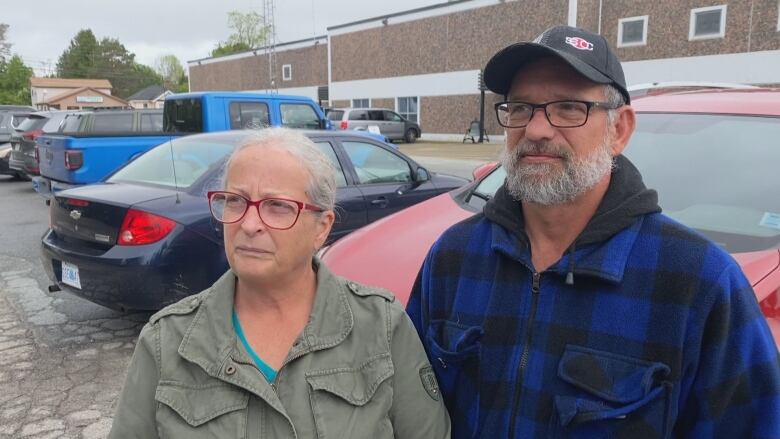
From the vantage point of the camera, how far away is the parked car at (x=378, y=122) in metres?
25.5

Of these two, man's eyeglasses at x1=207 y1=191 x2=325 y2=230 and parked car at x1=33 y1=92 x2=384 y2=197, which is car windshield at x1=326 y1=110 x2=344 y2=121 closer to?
parked car at x1=33 y1=92 x2=384 y2=197

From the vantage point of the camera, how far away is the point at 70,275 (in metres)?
4.26

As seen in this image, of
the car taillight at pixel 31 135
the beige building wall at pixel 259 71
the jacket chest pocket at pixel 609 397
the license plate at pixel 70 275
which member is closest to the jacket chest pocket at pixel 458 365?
the jacket chest pocket at pixel 609 397

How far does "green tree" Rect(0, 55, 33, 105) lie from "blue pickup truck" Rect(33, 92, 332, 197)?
63.4m

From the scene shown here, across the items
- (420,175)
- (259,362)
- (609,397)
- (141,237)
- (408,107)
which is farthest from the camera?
(408,107)

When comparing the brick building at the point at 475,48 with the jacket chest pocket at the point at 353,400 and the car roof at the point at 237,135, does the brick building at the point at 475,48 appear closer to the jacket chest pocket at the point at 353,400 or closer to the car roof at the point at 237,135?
the car roof at the point at 237,135

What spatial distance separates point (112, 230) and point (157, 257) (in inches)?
16.6

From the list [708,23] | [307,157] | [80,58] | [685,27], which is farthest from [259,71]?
[80,58]

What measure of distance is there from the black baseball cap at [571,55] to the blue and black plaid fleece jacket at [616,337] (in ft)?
0.80

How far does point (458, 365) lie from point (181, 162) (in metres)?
4.02

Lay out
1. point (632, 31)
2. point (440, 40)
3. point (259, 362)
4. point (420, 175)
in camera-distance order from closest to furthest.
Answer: point (259, 362), point (420, 175), point (632, 31), point (440, 40)

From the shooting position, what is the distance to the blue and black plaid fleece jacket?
4.13 ft

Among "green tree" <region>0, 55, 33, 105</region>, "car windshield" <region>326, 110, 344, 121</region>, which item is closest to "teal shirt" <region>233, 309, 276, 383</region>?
"car windshield" <region>326, 110, 344, 121</region>

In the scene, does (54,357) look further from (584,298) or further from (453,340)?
(584,298)
